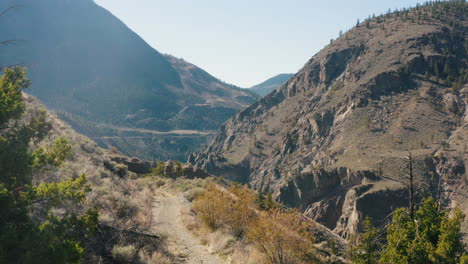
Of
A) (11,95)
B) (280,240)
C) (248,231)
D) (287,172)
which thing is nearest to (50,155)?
(11,95)

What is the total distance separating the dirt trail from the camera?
33.9ft

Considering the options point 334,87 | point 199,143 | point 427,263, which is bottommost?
point 199,143

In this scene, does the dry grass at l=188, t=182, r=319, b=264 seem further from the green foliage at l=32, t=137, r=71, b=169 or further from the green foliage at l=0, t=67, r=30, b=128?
the green foliage at l=0, t=67, r=30, b=128

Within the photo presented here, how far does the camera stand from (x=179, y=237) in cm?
1229

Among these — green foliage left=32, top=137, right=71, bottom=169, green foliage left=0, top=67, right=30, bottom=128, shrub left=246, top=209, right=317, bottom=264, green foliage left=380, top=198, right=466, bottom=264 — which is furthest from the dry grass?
green foliage left=0, top=67, right=30, bottom=128

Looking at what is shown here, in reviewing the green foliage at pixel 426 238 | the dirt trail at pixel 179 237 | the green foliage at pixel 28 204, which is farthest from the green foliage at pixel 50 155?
the green foliage at pixel 426 238

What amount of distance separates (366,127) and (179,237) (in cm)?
5579

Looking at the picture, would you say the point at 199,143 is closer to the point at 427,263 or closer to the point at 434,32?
the point at 434,32

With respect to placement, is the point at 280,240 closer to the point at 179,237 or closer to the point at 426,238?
the point at 426,238

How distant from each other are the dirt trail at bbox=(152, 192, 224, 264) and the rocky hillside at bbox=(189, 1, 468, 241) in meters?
18.7

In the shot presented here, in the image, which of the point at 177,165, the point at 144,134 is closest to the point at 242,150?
the point at 177,165

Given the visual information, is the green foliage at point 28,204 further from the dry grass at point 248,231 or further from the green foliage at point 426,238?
the green foliage at point 426,238

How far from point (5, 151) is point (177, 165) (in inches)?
1209

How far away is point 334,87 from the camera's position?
272ft
